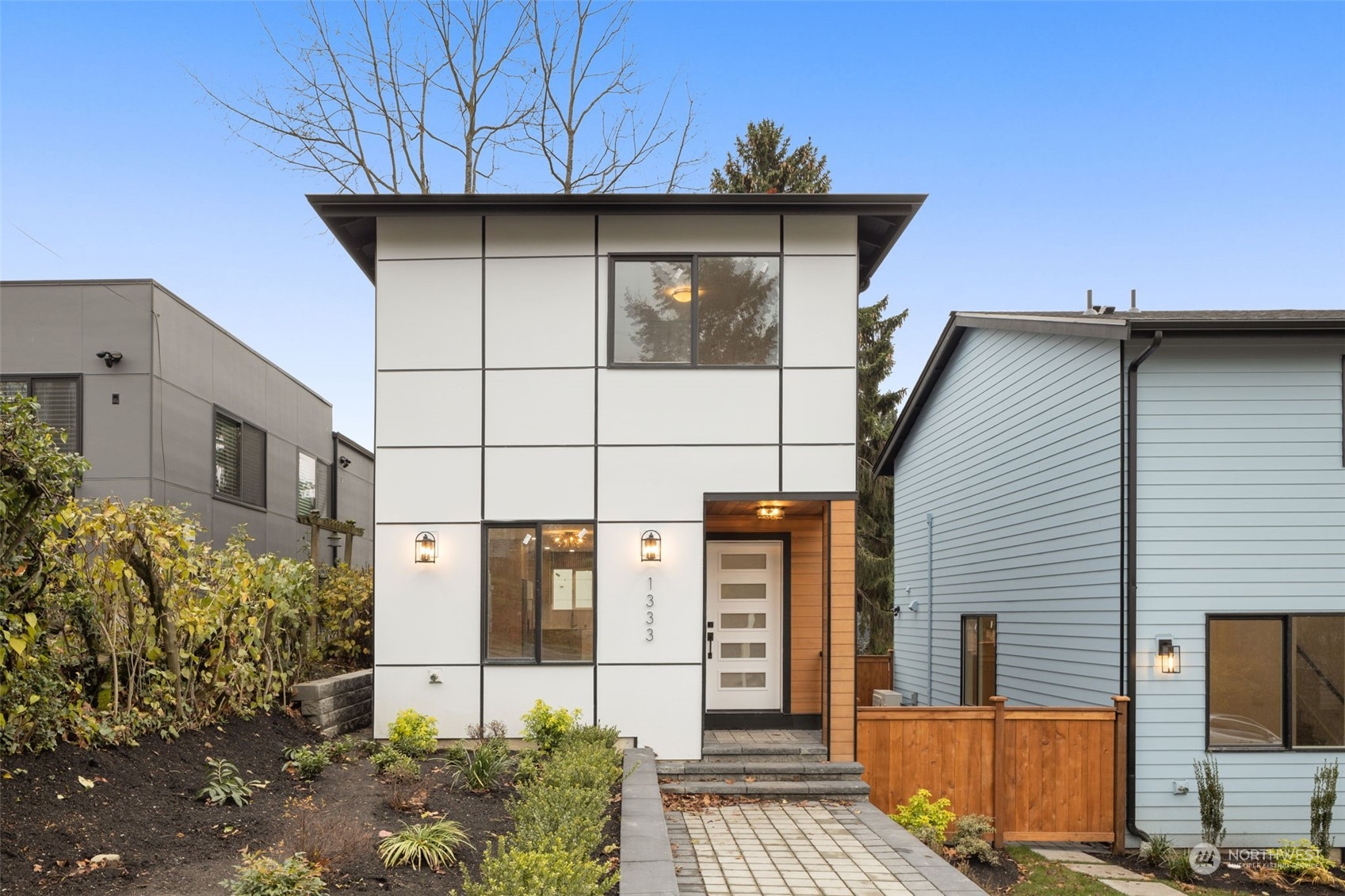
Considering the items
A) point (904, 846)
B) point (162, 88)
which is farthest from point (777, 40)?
point (904, 846)

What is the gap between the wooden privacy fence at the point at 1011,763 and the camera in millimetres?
9289

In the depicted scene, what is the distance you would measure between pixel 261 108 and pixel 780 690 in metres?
13.4

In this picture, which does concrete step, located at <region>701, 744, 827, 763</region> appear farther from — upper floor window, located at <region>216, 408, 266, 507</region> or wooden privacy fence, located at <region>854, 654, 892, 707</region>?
upper floor window, located at <region>216, 408, 266, 507</region>

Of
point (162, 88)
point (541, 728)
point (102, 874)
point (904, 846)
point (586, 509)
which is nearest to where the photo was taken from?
point (102, 874)

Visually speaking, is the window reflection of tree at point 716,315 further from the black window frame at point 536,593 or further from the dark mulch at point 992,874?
the dark mulch at point 992,874

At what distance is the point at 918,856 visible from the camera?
6.30m

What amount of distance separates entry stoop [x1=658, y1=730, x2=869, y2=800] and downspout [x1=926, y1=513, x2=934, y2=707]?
6745 mm

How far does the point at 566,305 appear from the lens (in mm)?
9383

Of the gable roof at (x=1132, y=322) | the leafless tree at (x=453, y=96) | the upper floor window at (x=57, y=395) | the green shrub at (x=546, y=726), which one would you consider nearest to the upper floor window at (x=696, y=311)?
the green shrub at (x=546, y=726)

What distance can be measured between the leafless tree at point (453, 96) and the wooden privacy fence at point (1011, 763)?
11.9 m

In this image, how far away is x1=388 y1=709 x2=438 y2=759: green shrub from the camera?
8.21 metres

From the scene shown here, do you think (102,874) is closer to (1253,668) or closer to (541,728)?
(541,728)

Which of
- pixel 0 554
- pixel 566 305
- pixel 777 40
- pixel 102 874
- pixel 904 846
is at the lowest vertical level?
pixel 904 846

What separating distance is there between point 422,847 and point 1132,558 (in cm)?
791
